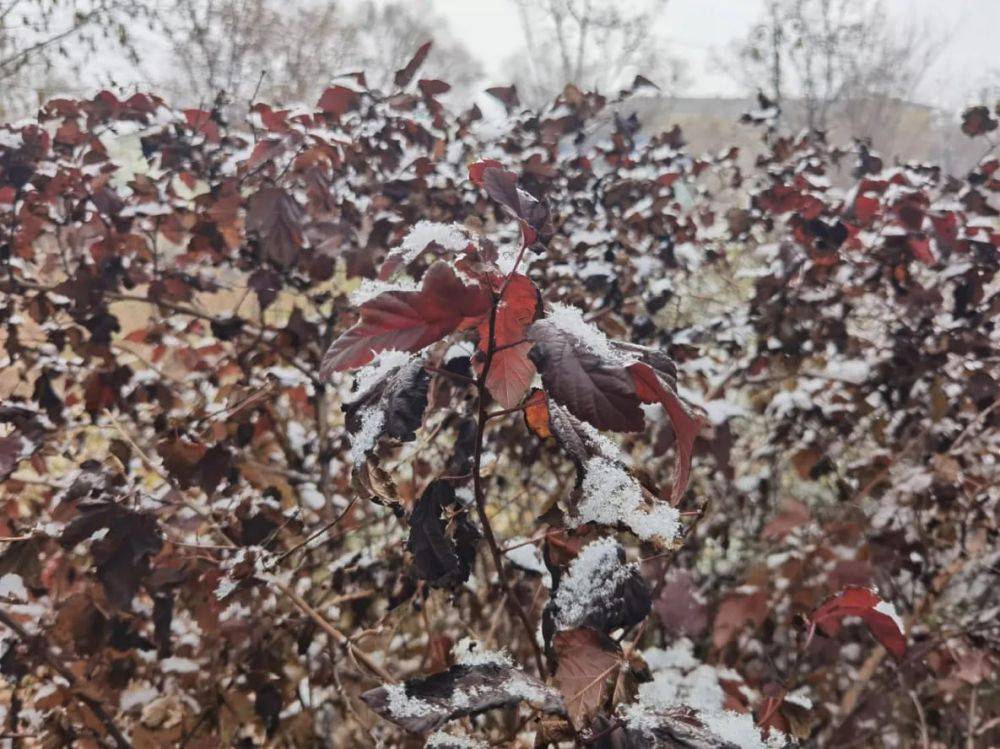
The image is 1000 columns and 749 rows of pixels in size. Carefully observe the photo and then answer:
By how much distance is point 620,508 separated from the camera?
0.70 m

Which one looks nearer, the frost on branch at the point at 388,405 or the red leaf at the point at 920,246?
the frost on branch at the point at 388,405

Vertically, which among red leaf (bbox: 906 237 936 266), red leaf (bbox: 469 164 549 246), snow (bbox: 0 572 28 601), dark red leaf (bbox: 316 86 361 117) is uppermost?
dark red leaf (bbox: 316 86 361 117)

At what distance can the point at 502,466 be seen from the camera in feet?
9.45

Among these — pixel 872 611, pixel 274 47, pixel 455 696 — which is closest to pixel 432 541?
pixel 455 696

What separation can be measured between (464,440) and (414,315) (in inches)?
22.5

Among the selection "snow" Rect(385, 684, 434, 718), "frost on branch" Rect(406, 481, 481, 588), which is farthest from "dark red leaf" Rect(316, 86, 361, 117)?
"snow" Rect(385, 684, 434, 718)

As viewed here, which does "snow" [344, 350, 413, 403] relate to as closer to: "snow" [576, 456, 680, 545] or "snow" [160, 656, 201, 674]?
"snow" [576, 456, 680, 545]

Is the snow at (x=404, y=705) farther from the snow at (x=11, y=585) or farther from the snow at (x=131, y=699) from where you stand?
the snow at (x=131, y=699)

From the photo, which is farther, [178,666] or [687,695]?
[178,666]

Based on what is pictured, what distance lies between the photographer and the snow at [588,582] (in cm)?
76

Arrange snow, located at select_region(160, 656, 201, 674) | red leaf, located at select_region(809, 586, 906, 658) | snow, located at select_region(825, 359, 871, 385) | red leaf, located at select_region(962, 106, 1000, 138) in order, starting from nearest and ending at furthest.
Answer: red leaf, located at select_region(809, 586, 906, 658) < snow, located at select_region(160, 656, 201, 674) < snow, located at select_region(825, 359, 871, 385) < red leaf, located at select_region(962, 106, 1000, 138)

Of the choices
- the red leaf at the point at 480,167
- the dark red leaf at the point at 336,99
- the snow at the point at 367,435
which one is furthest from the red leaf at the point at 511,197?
the dark red leaf at the point at 336,99

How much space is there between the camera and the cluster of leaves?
2.50 feet

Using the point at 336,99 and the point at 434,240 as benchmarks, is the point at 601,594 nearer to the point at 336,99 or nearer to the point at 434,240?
the point at 434,240
